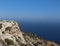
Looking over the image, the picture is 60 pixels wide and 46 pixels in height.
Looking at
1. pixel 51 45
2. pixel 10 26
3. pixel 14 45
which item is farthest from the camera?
pixel 51 45

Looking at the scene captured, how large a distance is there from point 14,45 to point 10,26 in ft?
51.9

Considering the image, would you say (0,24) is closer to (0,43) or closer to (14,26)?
(14,26)

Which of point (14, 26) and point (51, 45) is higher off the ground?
point (14, 26)

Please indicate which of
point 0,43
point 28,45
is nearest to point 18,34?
point 28,45

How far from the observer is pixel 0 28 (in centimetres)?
6262

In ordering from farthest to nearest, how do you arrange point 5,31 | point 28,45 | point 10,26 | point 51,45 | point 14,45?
point 51,45
point 10,26
point 5,31
point 28,45
point 14,45

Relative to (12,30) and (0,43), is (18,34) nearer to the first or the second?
(12,30)

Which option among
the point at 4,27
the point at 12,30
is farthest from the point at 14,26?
the point at 4,27

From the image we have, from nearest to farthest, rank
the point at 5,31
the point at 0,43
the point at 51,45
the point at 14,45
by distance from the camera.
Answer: the point at 0,43 < the point at 14,45 < the point at 5,31 < the point at 51,45

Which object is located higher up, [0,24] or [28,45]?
[0,24]

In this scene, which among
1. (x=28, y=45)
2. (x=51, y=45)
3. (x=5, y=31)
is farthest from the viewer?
(x=51, y=45)

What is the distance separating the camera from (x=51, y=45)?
78.4 meters

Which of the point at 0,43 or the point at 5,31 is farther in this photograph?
the point at 5,31

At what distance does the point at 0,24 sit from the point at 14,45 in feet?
42.2
